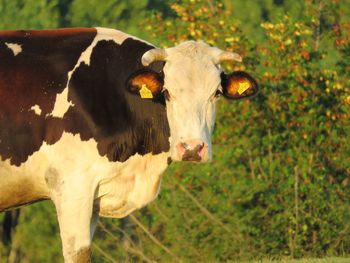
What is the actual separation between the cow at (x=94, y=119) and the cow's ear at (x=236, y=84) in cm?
1

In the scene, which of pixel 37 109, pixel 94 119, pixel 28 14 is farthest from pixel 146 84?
pixel 28 14

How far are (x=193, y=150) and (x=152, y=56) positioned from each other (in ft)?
2.85

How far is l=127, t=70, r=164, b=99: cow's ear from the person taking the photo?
30.9ft

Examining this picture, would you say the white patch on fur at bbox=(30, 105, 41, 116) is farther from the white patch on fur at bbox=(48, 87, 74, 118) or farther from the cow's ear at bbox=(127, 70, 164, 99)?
the cow's ear at bbox=(127, 70, 164, 99)

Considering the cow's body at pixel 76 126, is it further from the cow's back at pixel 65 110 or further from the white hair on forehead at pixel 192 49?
the white hair on forehead at pixel 192 49

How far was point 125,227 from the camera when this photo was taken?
66.1 feet

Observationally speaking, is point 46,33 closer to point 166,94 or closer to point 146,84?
point 146,84

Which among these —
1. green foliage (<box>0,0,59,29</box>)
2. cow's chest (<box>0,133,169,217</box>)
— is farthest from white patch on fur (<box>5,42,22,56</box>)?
green foliage (<box>0,0,59,29</box>)

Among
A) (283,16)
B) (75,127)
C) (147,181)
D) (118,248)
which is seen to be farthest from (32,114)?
(118,248)

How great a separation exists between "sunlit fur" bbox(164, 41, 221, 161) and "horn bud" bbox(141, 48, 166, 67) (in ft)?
0.24

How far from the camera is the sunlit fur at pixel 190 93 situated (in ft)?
30.2

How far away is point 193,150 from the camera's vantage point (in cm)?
905

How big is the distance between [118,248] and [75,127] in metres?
9.79

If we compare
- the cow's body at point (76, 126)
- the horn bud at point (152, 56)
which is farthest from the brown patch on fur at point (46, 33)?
the horn bud at point (152, 56)
